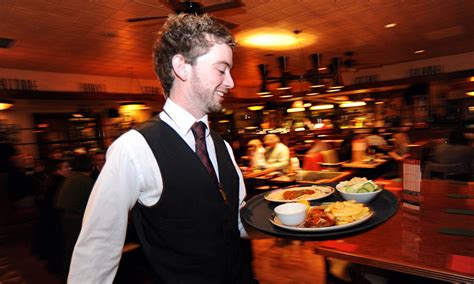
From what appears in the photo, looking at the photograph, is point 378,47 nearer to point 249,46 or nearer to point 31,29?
point 249,46

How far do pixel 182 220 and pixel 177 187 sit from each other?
109 mm

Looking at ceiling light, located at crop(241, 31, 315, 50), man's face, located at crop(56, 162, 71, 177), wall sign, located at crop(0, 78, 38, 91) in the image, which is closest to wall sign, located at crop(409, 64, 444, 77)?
ceiling light, located at crop(241, 31, 315, 50)

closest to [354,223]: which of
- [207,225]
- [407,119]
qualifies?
[207,225]

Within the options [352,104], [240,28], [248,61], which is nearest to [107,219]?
[240,28]

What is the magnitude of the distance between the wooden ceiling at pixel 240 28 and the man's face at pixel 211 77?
2237 mm

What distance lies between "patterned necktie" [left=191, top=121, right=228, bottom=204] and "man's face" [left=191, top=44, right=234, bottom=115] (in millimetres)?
82

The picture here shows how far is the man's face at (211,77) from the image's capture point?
3.25 feet

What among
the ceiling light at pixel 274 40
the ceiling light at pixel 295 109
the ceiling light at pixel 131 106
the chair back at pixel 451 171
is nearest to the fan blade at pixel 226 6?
the ceiling light at pixel 274 40

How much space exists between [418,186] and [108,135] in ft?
29.9

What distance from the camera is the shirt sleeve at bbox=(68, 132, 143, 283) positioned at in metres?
0.80

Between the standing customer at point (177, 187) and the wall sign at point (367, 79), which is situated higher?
the wall sign at point (367, 79)

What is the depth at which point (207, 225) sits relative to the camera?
0.94 m

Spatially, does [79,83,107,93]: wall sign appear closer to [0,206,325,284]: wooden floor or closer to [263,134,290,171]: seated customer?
[0,206,325,284]: wooden floor

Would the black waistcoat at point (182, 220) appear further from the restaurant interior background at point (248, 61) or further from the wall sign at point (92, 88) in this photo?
the wall sign at point (92, 88)
